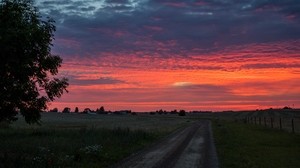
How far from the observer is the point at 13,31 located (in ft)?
70.6

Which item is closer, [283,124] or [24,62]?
[24,62]

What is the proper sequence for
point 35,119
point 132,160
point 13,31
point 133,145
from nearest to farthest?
point 13,31 → point 132,160 → point 35,119 → point 133,145

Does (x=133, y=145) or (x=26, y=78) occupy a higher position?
(x=26, y=78)

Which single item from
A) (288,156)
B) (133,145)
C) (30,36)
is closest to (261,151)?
(288,156)

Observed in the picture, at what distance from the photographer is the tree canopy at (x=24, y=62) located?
22281 mm

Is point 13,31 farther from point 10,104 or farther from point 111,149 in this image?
point 111,149

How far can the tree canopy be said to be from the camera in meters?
22.3

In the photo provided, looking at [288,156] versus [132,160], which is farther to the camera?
[288,156]

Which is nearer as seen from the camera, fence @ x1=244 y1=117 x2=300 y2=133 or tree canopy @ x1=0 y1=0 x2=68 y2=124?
tree canopy @ x1=0 y1=0 x2=68 y2=124

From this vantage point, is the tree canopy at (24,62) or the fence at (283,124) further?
the fence at (283,124)

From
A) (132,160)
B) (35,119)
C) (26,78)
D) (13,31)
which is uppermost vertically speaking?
(13,31)

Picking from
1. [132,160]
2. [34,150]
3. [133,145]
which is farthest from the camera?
[133,145]

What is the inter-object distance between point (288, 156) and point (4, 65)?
17.2 m

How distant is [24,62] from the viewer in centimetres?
2328
